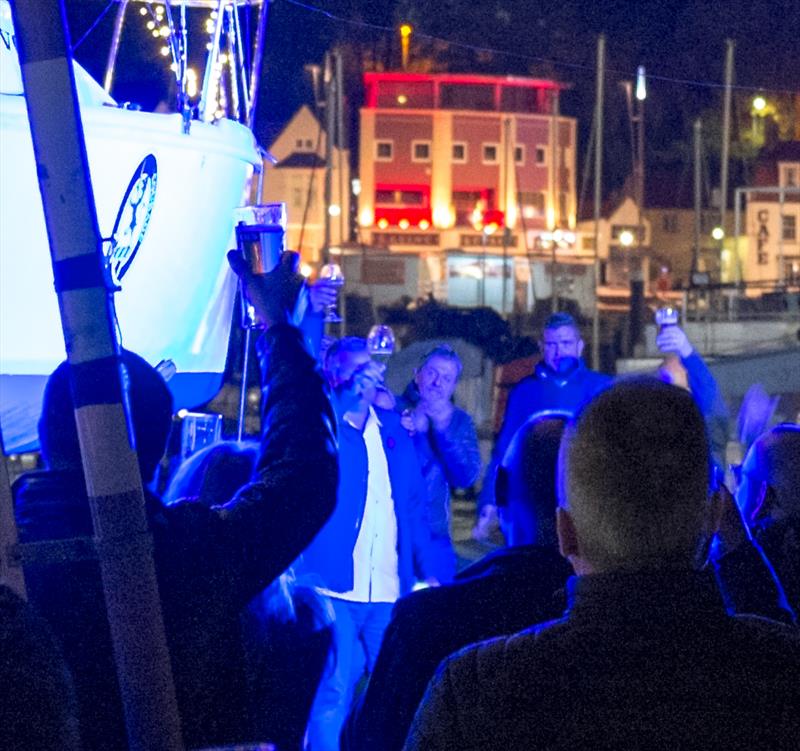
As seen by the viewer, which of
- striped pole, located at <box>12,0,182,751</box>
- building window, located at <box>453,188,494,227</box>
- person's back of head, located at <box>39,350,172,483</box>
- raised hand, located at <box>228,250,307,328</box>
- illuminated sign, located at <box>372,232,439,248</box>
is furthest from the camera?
building window, located at <box>453,188,494,227</box>

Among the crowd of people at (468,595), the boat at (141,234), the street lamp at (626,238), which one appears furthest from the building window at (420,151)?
the crowd of people at (468,595)

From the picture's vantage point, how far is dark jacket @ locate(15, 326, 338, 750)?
2.07 m

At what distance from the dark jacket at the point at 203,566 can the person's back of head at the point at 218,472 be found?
29 centimetres

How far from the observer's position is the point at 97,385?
201 cm

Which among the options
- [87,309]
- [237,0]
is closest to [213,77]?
[237,0]

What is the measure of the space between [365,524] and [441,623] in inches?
112

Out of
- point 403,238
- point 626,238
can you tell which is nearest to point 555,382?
point 403,238

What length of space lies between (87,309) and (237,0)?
470 cm

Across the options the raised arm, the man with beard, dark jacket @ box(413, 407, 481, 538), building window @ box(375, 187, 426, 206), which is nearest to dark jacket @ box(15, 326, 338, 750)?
the raised arm

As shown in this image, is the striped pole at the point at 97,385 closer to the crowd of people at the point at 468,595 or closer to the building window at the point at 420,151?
the crowd of people at the point at 468,595

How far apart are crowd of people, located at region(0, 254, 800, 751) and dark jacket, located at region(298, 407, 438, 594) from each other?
6.21 ft

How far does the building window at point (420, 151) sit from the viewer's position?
55.8 metres

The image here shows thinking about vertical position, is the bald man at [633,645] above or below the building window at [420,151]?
below

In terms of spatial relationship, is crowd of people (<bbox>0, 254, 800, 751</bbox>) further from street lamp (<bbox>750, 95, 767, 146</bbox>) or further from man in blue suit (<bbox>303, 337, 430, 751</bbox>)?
street lamp (<bbox>750, 95, 767, 146</bbox>)
